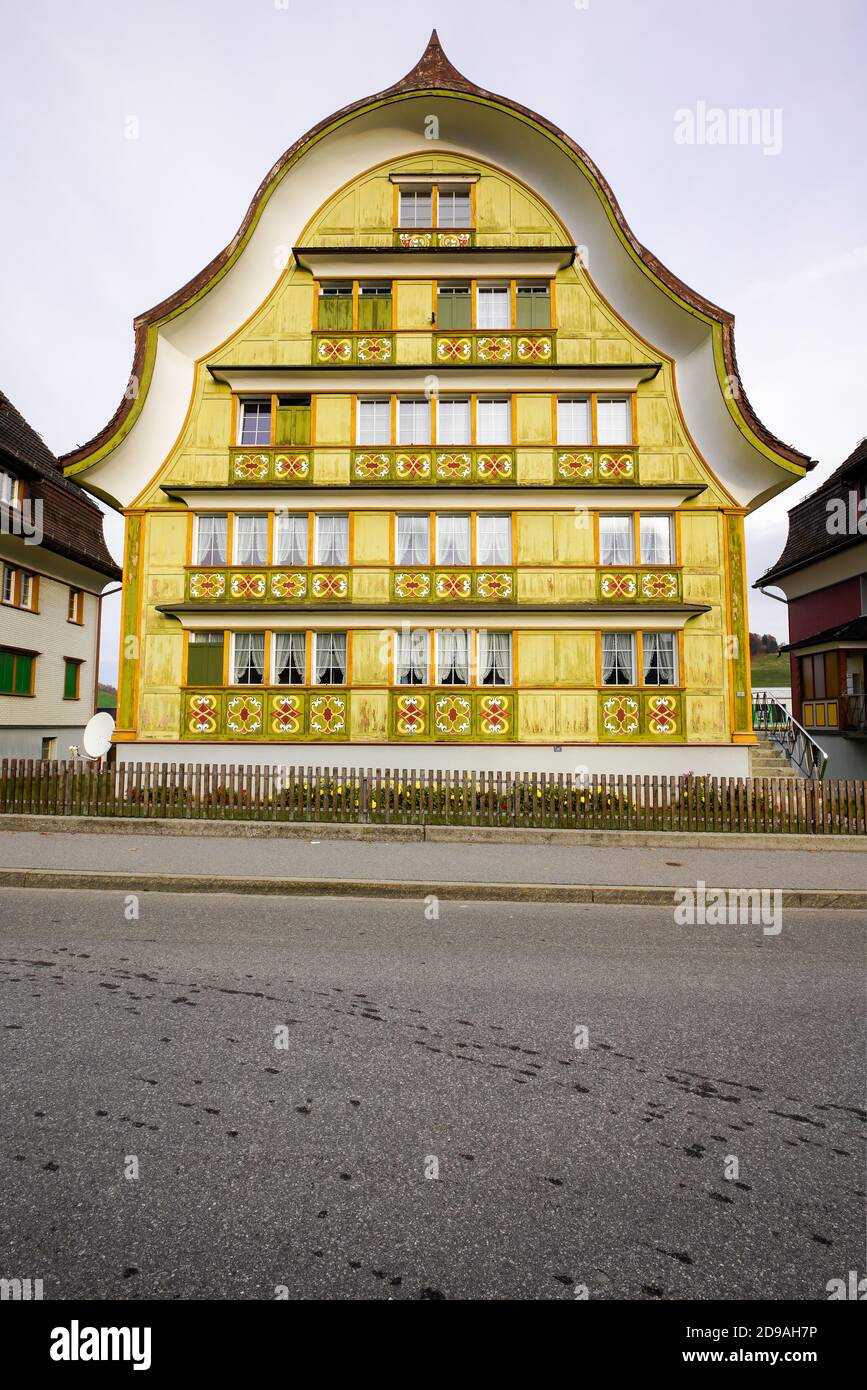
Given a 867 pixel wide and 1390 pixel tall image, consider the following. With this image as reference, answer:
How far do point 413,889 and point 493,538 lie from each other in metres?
11.5

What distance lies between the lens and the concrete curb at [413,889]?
822 cm

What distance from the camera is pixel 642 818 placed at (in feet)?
40.6

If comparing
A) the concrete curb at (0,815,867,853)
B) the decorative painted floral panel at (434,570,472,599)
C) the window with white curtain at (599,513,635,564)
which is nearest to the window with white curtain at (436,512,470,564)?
the decorative painted floral panel at (434,570,472,599)

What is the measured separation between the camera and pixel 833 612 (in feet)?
78.2

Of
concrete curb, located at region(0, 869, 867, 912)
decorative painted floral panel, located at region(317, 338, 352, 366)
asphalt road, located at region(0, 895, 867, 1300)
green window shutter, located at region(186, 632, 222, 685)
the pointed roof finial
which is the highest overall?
the pointed roof finial

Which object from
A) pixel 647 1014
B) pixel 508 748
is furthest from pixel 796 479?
pixel 647 1014

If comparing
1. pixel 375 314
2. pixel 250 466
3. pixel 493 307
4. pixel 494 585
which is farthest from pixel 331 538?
pixel 493 307

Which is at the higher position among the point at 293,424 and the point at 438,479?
the point at 293,424

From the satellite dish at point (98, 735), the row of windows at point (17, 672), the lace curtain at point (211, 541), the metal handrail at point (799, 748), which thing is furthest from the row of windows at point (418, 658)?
the row of windows at point (17, 672)

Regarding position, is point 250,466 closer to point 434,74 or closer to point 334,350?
point 334,350

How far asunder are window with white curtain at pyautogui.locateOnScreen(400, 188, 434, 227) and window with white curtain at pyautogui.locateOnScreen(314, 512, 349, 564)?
8137 millimetres

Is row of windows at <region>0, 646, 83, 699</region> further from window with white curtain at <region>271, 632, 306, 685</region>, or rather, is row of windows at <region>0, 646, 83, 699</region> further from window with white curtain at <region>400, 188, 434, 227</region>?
window with white curtain at <region>400, 188, 434, 227</region>

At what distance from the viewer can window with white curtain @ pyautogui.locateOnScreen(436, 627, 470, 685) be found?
1759 cm

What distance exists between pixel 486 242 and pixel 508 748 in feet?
42.9
